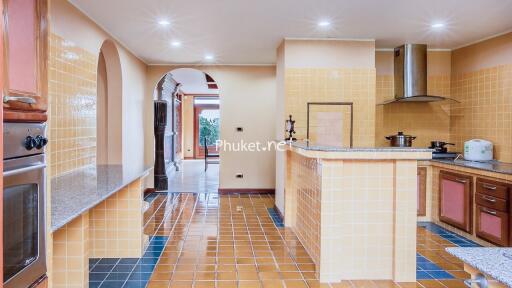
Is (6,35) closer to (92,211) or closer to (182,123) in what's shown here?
(92,211)

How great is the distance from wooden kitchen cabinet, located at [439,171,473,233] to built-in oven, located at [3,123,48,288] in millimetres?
4106

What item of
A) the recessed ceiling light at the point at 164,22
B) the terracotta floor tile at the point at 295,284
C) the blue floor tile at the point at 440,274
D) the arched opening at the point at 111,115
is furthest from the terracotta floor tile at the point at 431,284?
the arched opening at the point at 111,115

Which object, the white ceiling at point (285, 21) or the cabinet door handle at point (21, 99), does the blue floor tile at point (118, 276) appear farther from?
the white ceiling at point (285, 21)

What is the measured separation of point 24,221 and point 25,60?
628 mm

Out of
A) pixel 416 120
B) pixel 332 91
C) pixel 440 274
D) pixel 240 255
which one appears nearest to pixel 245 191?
pixel 332 91

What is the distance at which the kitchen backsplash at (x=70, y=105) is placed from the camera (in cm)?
329

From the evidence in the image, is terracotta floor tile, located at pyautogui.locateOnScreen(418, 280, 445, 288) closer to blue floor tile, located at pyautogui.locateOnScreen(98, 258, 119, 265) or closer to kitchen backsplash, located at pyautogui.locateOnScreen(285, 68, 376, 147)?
kitchen backsplash, located at pyautogui.locateOnScreen(285, 68, 376, 147)

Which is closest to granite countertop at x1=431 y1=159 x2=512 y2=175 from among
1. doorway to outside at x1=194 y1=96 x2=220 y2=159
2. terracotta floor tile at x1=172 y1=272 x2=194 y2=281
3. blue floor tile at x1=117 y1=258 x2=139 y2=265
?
terracotta floor tile at x1=172 y1=272 x2=194 y2=281

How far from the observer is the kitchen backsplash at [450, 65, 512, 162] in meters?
4.46

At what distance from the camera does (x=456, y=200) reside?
14.1ft

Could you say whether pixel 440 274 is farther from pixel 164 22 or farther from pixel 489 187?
pixel 164 22

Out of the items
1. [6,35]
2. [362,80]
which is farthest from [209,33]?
[6,35]

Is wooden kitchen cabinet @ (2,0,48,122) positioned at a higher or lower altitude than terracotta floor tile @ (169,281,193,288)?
higher

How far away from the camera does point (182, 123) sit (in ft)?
47.7
